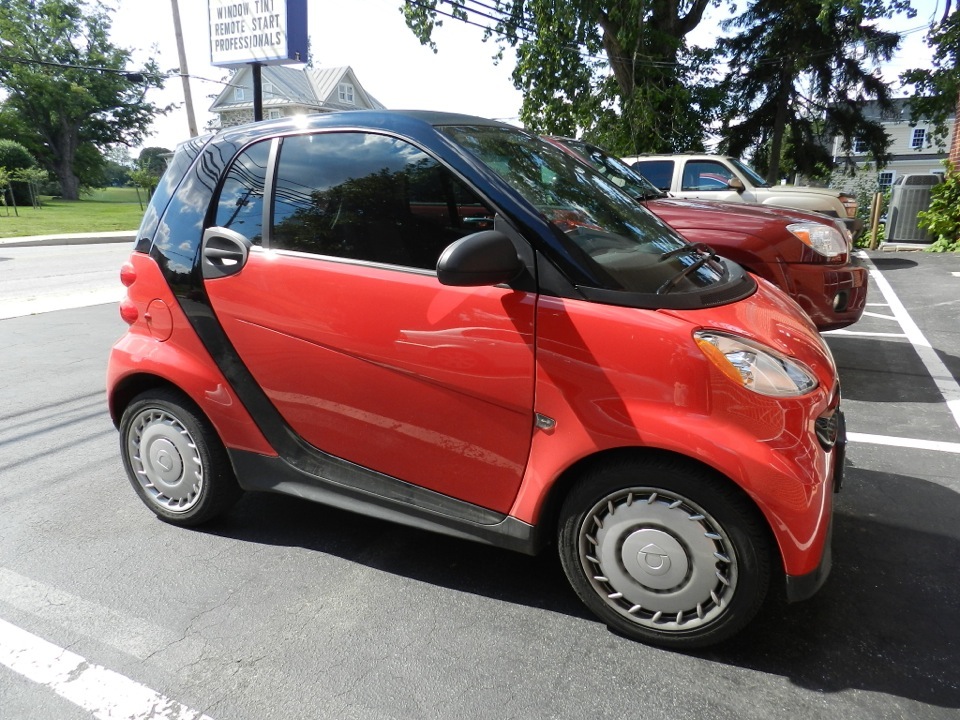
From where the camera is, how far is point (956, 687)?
6.97 feet

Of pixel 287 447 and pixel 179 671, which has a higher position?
pixel 287 447

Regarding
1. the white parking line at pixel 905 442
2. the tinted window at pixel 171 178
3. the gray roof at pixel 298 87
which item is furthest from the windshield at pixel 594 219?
the gray roof at pixel 298 87

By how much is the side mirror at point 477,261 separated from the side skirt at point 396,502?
834mm

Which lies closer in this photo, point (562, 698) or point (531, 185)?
point (562, 698)

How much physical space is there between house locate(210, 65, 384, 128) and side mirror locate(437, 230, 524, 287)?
53989mm

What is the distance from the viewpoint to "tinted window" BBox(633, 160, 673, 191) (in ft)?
33.0

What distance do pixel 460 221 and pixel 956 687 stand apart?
83.4 inches

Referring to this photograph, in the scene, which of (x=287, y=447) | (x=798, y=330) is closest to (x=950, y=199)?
(x=798, y=330)

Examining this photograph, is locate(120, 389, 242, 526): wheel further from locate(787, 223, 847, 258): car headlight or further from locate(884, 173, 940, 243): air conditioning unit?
locate(884, 173, 940, 243): air conditioning unit

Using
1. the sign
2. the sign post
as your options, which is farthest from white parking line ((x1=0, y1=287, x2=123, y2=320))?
the sign

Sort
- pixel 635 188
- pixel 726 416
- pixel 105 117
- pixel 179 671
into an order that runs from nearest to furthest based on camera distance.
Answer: pixel 726 416, pixel 179 671, pixel 635 188, pixel 105 117

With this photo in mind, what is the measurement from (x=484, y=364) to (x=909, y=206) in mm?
15181

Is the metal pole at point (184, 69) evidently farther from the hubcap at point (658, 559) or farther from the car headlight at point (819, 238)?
the hubcap at point (658, 559)

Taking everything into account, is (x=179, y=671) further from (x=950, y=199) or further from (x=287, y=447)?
(x=950, y=199)
